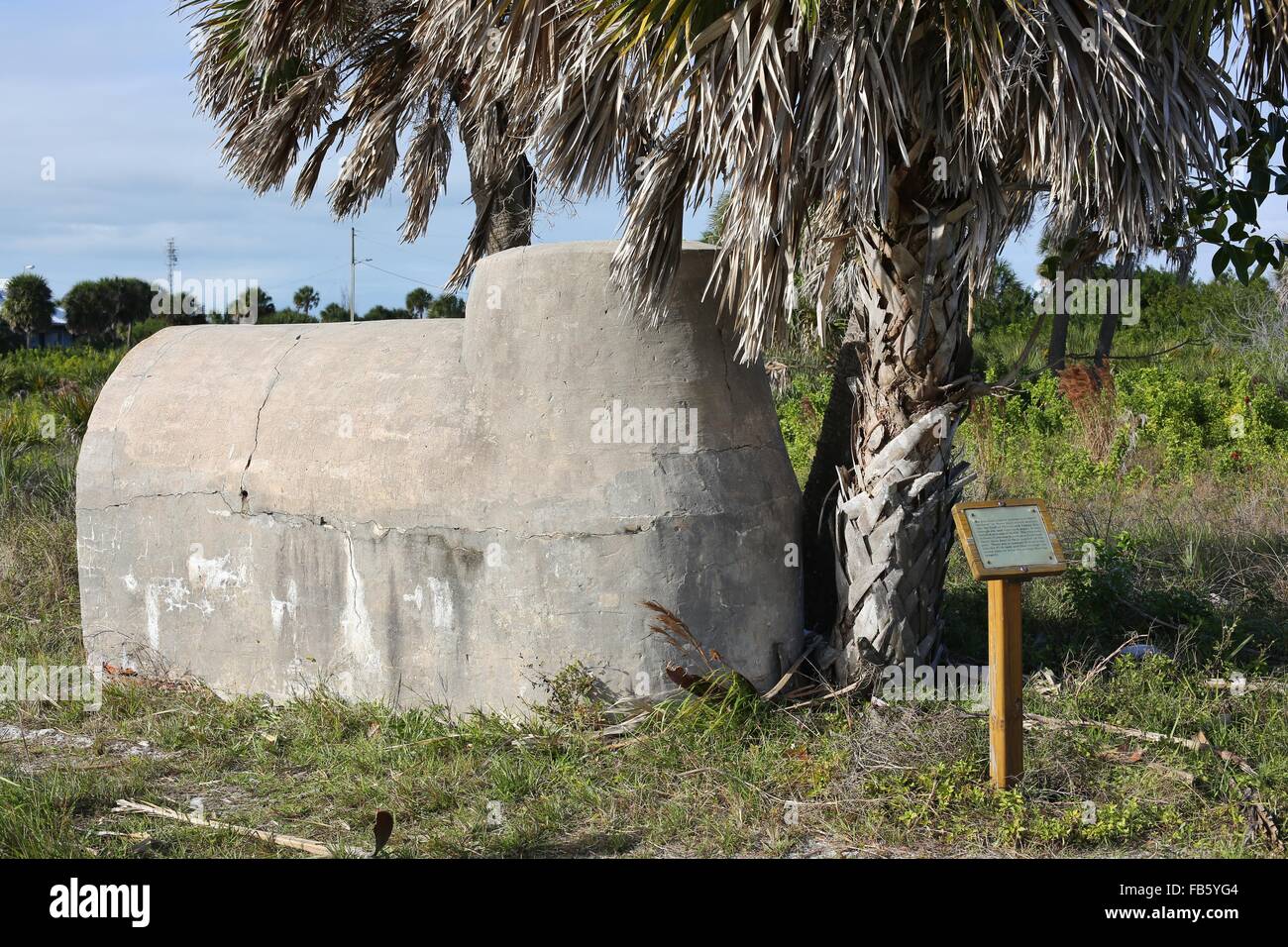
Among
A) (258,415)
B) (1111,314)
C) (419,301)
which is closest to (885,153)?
(258,415)

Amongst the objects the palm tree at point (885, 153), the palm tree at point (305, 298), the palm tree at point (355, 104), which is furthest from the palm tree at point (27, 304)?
the palm tree at point (885, 153)

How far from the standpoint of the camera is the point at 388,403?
231 inches

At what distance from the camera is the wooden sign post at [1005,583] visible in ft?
14.9

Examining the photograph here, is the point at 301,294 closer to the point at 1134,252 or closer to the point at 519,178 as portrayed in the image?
the point at 519,178

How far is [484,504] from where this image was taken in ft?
18.0

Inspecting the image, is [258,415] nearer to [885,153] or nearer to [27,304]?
[885,153]

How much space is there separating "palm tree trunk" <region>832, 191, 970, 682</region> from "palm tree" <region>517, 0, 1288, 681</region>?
0.4 inches

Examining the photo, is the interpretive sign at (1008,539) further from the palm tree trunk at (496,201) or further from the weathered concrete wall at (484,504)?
the palm tree trunk at (496,201)

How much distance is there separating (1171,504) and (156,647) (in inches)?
322

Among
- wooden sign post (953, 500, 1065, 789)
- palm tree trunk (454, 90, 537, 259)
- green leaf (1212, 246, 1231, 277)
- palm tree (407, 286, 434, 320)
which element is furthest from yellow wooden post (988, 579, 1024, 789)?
palm tree (407, 286, 434, 320)

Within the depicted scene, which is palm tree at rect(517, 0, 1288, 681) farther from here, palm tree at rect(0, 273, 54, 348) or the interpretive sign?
palm tree at rect(0, 273, 54, 348)

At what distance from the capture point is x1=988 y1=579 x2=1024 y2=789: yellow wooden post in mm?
4539

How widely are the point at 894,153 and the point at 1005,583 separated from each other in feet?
7.27

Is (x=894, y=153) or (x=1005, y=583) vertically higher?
(x=894, y=153)
